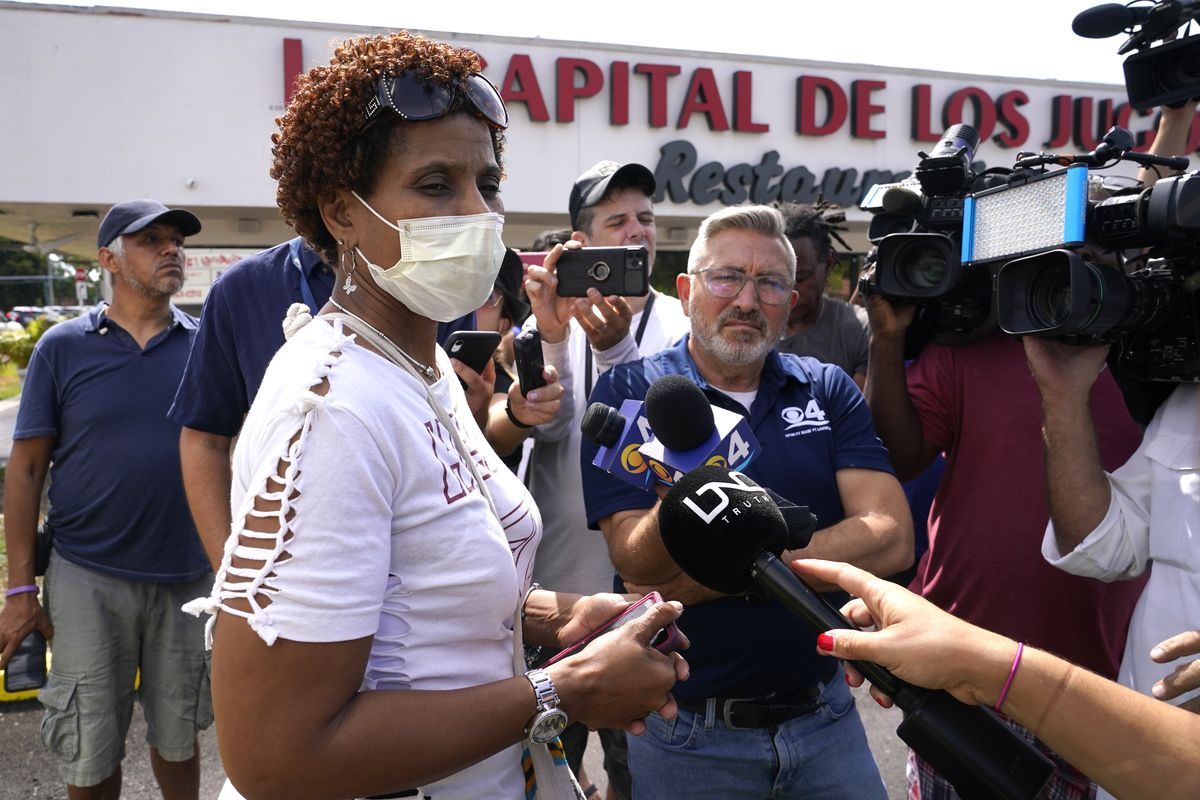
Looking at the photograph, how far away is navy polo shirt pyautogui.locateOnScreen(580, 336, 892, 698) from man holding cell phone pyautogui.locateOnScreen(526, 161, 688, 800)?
335 mm

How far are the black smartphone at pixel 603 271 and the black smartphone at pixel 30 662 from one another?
8.33 feet

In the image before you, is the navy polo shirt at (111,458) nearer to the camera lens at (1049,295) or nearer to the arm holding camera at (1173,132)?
the camera lens at (1049,295)

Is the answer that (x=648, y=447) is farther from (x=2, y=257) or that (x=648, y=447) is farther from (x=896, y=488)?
(x=2, y=257)

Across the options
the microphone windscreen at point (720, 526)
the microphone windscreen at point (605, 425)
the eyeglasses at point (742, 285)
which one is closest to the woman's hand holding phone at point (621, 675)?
the microphone windscreen at point (720, 526)

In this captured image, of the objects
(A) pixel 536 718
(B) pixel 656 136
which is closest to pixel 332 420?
(A) pixel 536 718

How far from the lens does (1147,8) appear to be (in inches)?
92.6

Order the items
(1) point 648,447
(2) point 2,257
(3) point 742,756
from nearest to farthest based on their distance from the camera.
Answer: (1) point 648,447 < (3) point 742,756 < (2) point 2,257

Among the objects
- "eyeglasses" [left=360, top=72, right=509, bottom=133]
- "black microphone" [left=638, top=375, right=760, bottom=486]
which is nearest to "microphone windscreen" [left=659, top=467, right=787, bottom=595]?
"black microphone" [left=638, top=375, right=760, bottom=486]

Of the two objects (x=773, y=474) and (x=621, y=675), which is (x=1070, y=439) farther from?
(x=621, y=675)

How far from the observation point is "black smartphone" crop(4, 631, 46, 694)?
345cm

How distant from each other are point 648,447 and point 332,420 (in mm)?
900

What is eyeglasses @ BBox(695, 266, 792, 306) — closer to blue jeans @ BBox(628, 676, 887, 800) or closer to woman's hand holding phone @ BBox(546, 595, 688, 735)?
blue jeans @ BBox(628, 676, 887, 800)

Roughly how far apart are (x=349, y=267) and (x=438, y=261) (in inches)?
6.6

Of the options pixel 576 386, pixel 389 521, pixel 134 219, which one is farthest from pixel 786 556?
pixel 134 219
